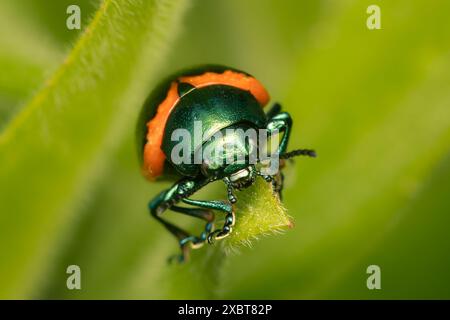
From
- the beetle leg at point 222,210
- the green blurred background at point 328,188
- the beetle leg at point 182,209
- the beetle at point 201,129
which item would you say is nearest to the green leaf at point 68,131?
the green blurred background at point 328,188

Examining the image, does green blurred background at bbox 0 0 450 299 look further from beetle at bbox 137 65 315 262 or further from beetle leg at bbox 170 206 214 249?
beetle at bbox 137 65 315 262

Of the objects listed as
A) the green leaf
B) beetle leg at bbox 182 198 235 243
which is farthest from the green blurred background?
beetle leg at bbox 182 198 235 243

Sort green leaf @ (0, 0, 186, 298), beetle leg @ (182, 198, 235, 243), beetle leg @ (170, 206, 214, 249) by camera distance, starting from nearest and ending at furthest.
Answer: beetle leg @ (182, 198, 235, 243), green leaf @ (0, 0, 186, 298), beetle leg @ (170, 206, 214, 249)

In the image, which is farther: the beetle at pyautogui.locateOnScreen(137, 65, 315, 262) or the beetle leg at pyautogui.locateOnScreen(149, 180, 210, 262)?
the beetle leg at pyautogui.locateOnScreen(149, 180, 210, 262)

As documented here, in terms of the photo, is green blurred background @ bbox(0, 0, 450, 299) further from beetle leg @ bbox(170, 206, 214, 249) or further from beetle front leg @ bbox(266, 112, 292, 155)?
beetle front leg @ bbox(266, 112, 292, 155)

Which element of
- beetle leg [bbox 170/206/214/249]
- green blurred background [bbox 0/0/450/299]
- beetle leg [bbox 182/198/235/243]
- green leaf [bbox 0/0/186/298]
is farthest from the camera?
green blurred background [bbox 0/0/450/299]

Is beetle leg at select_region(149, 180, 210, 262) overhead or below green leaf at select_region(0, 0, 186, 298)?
below

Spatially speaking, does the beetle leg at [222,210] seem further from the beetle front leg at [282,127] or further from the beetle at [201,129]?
the beetle front leg at [282,127]

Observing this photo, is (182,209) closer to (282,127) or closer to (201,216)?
(201,216)
